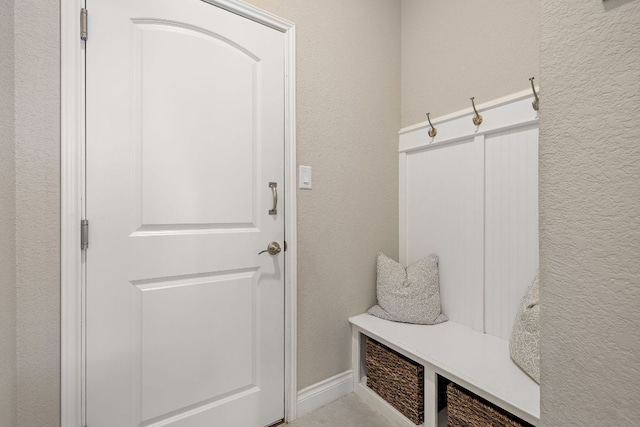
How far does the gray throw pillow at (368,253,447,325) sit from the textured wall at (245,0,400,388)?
11 centimetres

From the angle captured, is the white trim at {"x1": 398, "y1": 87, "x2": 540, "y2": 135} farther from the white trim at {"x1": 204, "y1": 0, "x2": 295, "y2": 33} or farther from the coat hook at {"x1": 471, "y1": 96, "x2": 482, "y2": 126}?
the white trim at {"x1": 204, "y1": 0, "x2": 295, "y2": 33}

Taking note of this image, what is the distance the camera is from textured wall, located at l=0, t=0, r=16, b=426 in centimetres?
88

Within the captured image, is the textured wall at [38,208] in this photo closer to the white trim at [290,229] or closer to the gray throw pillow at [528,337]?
the white trim at [290,229]

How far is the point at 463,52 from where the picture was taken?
64.0 inches

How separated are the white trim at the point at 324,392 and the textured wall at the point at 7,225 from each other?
44.5 inches

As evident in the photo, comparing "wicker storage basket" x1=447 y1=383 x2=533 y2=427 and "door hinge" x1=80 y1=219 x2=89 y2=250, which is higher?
"door hinge" x1=80 y1=219 x2=89 y2=250

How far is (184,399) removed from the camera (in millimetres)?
1243

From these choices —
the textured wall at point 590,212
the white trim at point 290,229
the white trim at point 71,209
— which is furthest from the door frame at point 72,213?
the textured wall at point 590,212

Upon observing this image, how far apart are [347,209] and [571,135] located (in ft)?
3.99

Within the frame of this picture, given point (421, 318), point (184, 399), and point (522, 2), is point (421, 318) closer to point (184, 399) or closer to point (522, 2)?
point (184, 399)

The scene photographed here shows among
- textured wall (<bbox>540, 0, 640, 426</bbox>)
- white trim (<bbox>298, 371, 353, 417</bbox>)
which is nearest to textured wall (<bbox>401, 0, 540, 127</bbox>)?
textured wall (<bbox>540, 0, 640, 426</bbox>)

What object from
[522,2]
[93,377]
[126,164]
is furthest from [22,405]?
[522,2]

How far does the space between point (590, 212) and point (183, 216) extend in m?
1.28

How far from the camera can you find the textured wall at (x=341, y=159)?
156 centimetres
